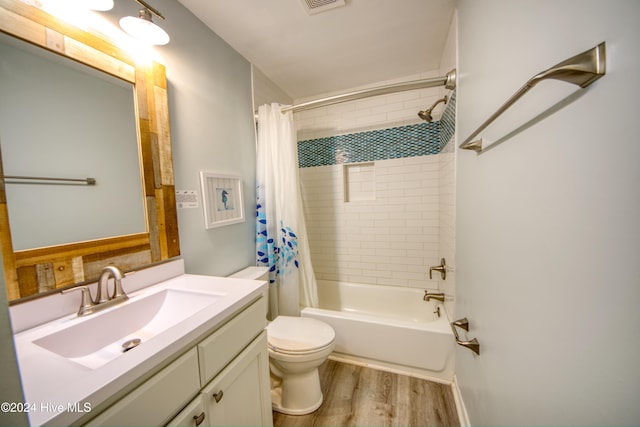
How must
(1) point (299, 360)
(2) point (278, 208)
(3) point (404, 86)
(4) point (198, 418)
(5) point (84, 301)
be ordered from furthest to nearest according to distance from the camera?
(2) point (278, 208)
(3) point (404, 86)
(1) point (299, 360)
(5) point (84, 301)
(4) point (198, 418)

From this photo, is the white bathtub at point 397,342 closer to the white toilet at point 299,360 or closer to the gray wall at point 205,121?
the white toilet at point 299,360

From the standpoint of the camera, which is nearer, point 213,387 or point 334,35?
point 213,387

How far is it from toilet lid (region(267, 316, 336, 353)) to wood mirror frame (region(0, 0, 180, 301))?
2.53 ft

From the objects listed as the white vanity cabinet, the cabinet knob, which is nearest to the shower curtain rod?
the white vanity cabinet

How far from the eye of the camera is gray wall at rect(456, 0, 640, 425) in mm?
332

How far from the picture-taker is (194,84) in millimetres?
1400

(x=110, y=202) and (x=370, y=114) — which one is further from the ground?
(x=370, y=114)

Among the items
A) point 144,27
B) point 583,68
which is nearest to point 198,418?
point 583,68

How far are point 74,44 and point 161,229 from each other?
81 cm

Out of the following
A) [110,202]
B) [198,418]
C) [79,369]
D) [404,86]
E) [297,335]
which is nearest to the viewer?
[79,369]

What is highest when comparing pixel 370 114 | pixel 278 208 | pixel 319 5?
pixel 319 5

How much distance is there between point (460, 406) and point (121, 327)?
1802 mm

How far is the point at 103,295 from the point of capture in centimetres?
89

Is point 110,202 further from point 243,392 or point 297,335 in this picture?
point 297,335
